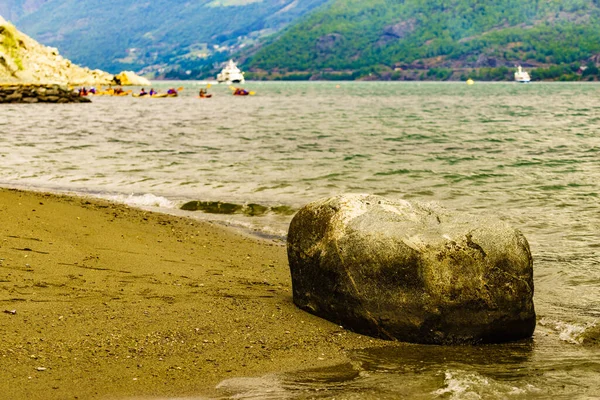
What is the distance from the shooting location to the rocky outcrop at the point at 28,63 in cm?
10422

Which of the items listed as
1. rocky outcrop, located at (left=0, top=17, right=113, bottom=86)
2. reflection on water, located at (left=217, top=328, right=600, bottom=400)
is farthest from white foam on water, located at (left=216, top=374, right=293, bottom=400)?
rocky outcrop, located at (left=0, top=17, right=113, bottom=86)

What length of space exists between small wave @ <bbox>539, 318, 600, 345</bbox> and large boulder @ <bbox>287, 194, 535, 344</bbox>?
0.36 metres

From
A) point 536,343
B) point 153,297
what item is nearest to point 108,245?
point 153,297

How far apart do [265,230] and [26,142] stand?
2024 cm

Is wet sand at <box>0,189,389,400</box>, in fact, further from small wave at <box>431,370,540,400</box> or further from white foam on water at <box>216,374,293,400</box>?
small wave at <box>431,370,540,400</box>

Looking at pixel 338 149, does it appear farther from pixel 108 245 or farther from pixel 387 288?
pixel 387 288

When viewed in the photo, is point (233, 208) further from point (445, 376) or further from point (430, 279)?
point (445, 376)

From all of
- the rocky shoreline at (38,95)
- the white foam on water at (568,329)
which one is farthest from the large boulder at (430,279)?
the rocky shoreline at (38,95)

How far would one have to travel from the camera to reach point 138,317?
22.5 feet

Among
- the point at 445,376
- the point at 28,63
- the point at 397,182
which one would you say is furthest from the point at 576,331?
the point at 28,63

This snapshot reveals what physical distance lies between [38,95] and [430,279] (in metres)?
77.0

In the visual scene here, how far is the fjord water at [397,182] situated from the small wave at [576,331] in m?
0.02

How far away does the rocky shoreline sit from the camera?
7456 cm

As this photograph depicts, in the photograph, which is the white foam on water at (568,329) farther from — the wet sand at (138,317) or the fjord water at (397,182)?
the wet sand at (138,317)
